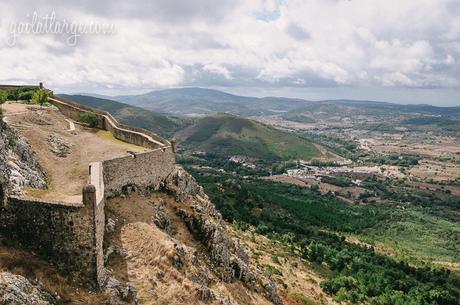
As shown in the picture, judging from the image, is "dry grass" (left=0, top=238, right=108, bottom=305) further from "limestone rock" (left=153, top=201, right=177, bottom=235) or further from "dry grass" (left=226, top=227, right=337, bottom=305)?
"dry grass" (left=226, top=227, right=337, bottom=305)

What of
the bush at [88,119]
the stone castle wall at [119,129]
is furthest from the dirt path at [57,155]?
the bush at [88,119]

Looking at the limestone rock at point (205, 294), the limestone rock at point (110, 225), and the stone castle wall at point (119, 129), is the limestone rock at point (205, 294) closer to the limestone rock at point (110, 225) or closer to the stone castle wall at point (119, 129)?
the limestone rock at point (110, 225)

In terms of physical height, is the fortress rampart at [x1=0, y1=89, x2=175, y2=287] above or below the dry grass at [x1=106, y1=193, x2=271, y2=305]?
above

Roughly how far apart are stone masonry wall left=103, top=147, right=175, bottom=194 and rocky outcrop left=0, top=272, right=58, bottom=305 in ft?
37.4

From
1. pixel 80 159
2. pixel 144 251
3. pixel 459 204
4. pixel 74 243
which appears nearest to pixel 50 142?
pixel 80 159

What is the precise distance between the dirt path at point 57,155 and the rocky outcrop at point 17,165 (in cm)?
79

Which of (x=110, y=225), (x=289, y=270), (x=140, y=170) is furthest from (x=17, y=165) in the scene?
(x=289, y=270)

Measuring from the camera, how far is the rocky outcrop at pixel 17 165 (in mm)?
21078

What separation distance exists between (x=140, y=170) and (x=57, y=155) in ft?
21.7

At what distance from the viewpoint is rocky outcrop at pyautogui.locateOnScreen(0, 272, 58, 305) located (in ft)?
52.0

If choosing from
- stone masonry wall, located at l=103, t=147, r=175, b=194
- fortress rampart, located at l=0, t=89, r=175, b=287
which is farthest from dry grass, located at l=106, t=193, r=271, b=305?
fortress rampart, located at l=0, t=89, r=175, b=287

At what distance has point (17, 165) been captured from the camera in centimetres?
2441

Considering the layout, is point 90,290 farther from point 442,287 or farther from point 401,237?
point 401,237

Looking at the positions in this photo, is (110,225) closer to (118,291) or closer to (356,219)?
(118,291)
